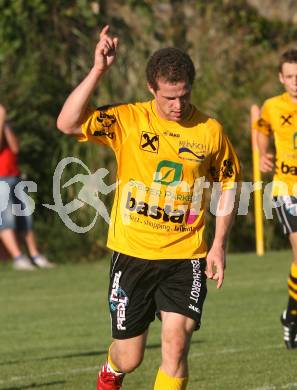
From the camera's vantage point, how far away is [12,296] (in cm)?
1370

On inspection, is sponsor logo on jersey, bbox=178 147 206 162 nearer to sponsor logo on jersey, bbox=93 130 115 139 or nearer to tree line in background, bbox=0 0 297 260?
sponsor logo on jersey, bbox=93 130 115 139

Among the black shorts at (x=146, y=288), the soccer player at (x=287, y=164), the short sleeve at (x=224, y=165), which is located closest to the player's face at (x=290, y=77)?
the soccer player at (x=287, y=164)

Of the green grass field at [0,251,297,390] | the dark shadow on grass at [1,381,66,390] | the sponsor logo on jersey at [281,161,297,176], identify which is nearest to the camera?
the dark shadow on grass at [1,381,66,390]

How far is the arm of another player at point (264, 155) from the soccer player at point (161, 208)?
2841 mm

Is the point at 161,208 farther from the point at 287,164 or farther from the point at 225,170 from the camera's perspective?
the point at 287,164

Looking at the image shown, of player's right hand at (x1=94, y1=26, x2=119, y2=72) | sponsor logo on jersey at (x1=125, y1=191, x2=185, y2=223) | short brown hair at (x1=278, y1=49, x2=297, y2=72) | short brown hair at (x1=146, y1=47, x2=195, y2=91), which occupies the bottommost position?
sponsor logo on jersey at (x1=125, y1=191, x2=185, y2=223)

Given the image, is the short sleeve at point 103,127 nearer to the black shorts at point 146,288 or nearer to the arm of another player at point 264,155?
the black shorts at point 146,288

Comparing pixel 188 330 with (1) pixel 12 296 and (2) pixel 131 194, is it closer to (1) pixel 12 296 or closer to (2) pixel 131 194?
(2) pixel 131 194

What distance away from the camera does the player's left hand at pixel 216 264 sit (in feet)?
21.4

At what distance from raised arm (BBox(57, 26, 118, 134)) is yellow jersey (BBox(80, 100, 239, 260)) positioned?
0.13 m

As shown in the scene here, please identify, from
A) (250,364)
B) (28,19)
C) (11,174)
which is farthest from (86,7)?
(250,364)

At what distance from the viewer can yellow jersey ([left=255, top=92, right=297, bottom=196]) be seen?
31.8 ft

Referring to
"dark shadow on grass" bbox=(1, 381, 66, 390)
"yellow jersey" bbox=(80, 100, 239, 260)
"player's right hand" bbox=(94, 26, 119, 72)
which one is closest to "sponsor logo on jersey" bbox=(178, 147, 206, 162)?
"yellow jersey" bbox=(80, 100, 239, 260)

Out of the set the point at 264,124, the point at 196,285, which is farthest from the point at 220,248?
the point at 264,124
